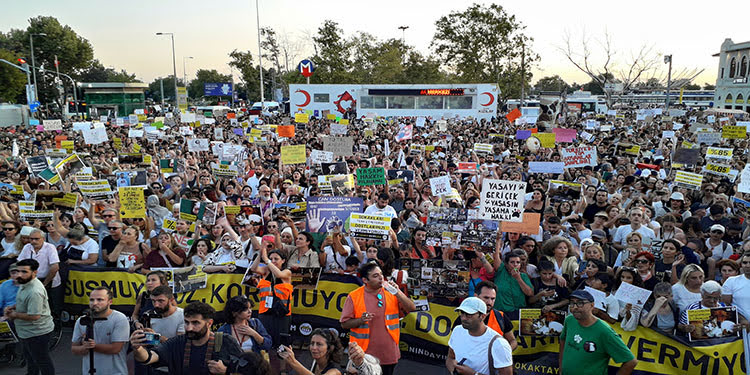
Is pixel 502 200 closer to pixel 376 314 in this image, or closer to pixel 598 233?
pixel 598 233

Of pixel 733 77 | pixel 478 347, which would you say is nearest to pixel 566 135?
pixel 478 347

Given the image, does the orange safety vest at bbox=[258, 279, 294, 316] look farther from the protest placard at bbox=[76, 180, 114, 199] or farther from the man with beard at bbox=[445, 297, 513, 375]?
the protest placard at bbox=[76, 180, 114, 199]

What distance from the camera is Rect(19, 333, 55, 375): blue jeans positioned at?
593 centimetres

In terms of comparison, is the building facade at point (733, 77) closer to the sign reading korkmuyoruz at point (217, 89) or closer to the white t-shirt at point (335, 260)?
the sign reading korkmuyoruz at point (217, 89)

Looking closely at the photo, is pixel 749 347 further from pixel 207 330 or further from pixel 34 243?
pixel 34 243

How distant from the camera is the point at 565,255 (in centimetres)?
682

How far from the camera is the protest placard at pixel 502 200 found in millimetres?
7297

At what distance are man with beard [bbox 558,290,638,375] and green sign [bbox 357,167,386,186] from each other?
23.0 ft

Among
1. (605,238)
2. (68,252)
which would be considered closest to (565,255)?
(605,238)

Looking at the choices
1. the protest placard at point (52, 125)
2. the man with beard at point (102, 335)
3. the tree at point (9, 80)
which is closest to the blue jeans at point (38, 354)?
the man with beard at point (102, 335)

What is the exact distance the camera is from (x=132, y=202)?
8.70 metres

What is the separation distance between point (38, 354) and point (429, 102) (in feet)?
161

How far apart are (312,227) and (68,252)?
131 inches

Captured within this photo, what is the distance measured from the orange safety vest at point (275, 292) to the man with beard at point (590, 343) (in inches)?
123
